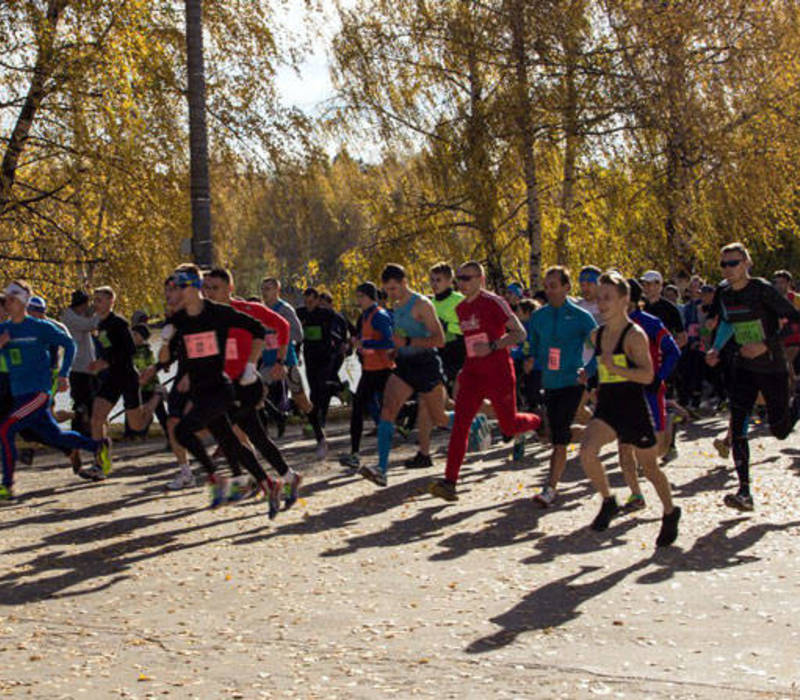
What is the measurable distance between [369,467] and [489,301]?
6.15ft

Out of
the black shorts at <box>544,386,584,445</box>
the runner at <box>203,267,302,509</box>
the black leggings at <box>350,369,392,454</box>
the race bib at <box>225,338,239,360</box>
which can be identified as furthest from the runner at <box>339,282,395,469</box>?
the black shorts at <box>544,386,584,445</box>

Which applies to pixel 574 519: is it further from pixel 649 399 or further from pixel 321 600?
pixel 321 600

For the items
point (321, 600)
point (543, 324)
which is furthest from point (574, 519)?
point (321, 600)

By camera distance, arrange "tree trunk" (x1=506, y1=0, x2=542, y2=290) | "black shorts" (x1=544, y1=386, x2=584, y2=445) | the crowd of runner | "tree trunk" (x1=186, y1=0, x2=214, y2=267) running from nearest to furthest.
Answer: the crowd of runner, "black shorts" (x1=544, y1=386, x2=584, y2=445), "tree trunk" (x1=186, y1=0, x2=214, y2=267), "tree trunk" (x1=506, y1=0, x2=542, y2=290)

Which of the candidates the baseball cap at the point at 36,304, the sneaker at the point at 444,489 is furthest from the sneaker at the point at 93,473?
the sneaker at the point at 444,489

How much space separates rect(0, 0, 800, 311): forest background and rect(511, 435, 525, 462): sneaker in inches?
284

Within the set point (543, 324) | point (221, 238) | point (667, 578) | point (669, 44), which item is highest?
point (669, 44)

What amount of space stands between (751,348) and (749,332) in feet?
0.38

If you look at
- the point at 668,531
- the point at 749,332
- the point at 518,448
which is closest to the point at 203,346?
the point at 668,531

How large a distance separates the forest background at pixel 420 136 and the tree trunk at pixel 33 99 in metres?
0.03

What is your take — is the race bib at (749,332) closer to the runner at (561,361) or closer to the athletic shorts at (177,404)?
the runner at (561,361)

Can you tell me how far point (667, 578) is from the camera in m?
7.08

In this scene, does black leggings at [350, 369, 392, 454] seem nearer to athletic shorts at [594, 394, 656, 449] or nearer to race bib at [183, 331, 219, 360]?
race bib at [183, 331, 219, 360]

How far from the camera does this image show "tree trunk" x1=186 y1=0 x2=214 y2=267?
15.1 meters
